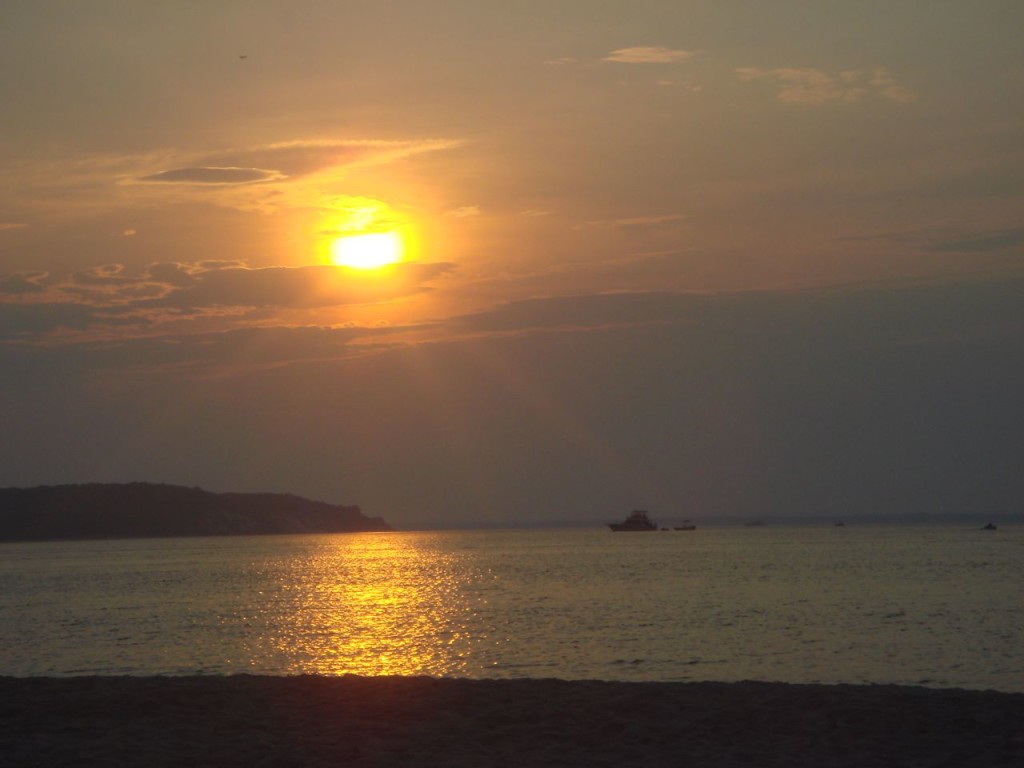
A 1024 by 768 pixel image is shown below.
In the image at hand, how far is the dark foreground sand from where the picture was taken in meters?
14.6

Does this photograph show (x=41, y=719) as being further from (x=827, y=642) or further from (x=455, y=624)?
(x=455, y=624)

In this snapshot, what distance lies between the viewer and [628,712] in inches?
677

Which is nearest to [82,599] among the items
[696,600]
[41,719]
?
[696,600]

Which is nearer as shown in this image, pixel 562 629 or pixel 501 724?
pixel 501 724

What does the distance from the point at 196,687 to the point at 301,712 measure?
3247 millimetres

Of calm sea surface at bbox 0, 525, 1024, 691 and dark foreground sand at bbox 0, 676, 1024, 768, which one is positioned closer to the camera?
dark foreground sand at bbox 0, 676, 1024, 768

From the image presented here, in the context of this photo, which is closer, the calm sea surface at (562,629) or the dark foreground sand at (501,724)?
the dark foreground sand at (501,724)

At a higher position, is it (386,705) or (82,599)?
(82,599)

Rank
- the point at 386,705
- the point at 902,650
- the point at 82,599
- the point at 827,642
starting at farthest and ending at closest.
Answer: the point at 82,599
the point at 827,642
the point at 902,650
the point at 386,705

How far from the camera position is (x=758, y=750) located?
14.9m

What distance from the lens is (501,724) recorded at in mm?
16672

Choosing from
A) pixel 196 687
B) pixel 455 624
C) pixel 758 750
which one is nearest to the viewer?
pixel 758 750

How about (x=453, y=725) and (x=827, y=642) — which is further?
(x=827, y=642)

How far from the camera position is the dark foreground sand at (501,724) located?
47.9 feet
